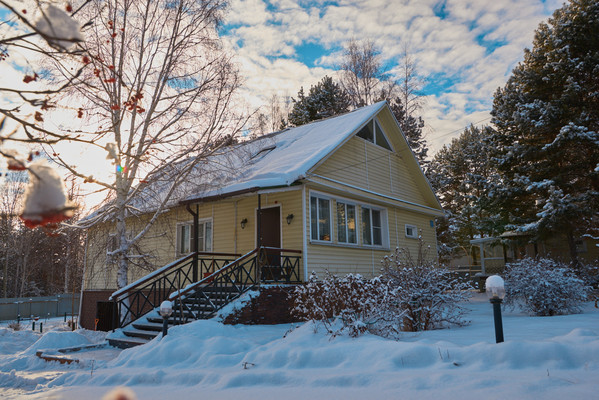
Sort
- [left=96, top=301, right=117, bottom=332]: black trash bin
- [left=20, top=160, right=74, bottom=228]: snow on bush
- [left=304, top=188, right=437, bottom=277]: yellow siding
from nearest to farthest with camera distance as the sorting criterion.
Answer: [left=20, top=160, right=74, bottom=228]: snow on bush < [left=96, top=301, right=117, bottom=332]: black trash bin < [left=304, top=188, right=437, bottom=277]: yellow siding

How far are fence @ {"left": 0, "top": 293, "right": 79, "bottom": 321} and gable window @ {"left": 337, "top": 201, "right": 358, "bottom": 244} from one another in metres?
17.3

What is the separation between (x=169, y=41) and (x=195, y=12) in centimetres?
104

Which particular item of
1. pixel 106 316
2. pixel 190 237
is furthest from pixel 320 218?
pixel 106 316

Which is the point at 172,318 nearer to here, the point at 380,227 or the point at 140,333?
the point at 140,333

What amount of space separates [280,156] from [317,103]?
61.5 feet

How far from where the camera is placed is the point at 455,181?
37.4 meters

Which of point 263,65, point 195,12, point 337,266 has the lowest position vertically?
point 337,266

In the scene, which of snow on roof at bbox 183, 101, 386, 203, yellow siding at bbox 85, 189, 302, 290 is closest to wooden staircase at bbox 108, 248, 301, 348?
yellow siding at bbox 85, 189, 302, 290

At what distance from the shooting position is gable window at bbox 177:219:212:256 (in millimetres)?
13758

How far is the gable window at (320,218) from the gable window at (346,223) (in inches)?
21.6

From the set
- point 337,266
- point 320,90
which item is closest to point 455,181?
point 320,90

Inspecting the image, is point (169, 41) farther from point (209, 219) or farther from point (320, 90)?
point (320, 90)

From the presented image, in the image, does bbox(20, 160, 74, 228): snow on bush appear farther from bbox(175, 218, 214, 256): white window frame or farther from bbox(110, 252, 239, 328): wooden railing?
bbox(175, 218, 214, 256): white window frame

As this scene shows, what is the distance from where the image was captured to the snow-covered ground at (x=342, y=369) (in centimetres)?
366
